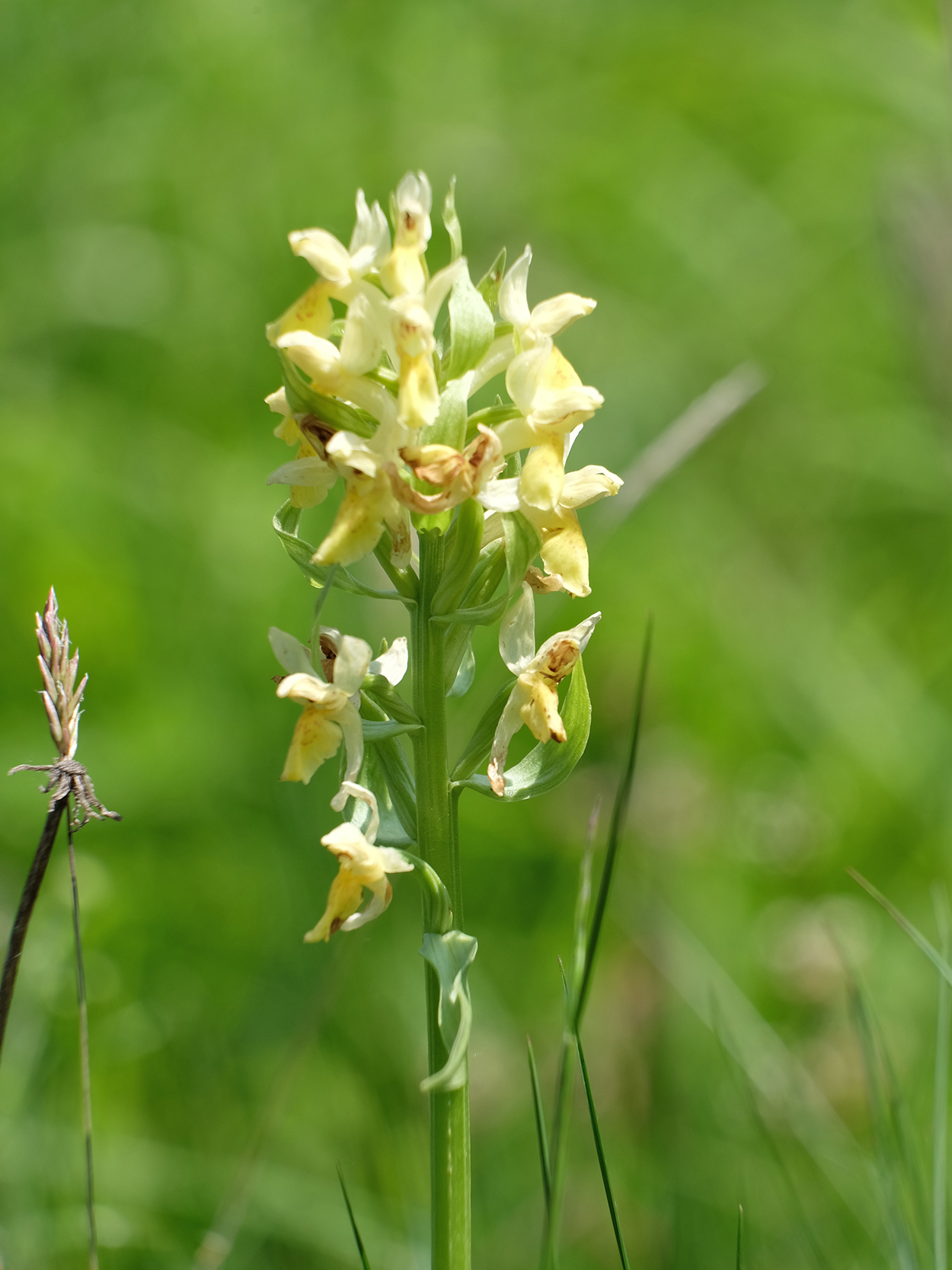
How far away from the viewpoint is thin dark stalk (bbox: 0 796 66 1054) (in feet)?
4.13

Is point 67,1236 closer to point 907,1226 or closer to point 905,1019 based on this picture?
point 907,1226

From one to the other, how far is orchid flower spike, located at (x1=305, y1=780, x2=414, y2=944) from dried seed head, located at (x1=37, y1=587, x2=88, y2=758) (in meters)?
0.32

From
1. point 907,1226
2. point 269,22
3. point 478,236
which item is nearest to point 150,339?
point 478,236

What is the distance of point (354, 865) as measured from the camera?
4.20 ft

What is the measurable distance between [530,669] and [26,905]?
646 millimetres

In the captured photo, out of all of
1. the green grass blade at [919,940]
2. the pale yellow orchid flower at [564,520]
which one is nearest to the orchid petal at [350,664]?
the pale yellow orchid flower at [564,520]

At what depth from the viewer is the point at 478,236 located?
492 centimetres

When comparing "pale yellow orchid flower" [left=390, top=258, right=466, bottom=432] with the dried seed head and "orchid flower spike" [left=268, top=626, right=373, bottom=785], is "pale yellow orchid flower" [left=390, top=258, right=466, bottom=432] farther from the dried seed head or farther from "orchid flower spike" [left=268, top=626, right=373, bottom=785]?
the dried seed head

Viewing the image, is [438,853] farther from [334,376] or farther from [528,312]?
[528,312]

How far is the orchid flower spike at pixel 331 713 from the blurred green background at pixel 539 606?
2.68 ft

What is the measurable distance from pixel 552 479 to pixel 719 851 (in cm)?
246

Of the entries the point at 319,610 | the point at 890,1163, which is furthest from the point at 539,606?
the point at 319,610

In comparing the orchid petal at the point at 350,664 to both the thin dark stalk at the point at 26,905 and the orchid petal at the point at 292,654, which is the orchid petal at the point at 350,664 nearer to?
the orchid petal at the point at 292,654

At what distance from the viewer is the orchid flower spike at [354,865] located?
4.15 feet
